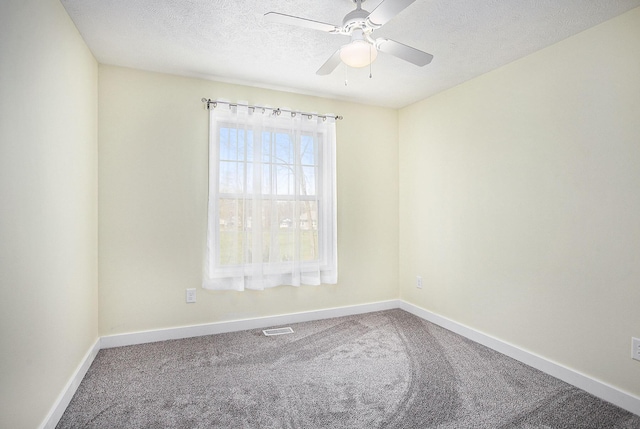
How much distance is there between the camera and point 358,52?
1812 mm

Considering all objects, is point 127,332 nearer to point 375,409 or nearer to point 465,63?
point 375,409

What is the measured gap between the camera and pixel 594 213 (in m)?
2.20

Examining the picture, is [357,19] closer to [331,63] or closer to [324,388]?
[331,63]

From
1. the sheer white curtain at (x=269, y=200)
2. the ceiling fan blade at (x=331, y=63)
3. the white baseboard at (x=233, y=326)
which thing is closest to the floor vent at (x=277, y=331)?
the white baseboard at (x=233, y=326)

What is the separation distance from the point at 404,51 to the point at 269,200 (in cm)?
181

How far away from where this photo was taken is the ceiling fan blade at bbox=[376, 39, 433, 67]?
1.94 metres

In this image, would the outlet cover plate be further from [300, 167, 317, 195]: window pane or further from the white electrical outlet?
the white electrical outlet

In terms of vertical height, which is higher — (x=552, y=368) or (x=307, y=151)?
(x=307, y=151)

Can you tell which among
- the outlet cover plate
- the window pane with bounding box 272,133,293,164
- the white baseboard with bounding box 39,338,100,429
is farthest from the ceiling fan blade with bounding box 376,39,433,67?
the white baseboard with bounding box 39,338,100,429

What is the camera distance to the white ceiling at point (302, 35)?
202cm

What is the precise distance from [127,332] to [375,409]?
7.15 feet

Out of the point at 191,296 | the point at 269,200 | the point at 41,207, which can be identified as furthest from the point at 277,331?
the point at 41,207

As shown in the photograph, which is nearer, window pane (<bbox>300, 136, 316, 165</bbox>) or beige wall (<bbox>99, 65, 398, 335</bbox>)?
beige wall (<bbox>99, 65, 398, 335</bbox>)

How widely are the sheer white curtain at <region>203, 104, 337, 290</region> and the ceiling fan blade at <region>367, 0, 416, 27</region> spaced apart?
1726mm
